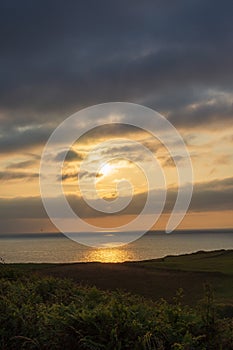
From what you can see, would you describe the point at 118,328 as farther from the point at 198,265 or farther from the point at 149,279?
the point at 198,265

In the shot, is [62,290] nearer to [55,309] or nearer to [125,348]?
[55,309]

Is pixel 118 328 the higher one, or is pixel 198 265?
pixel 118 328

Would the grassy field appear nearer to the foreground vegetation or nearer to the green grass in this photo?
the green grass

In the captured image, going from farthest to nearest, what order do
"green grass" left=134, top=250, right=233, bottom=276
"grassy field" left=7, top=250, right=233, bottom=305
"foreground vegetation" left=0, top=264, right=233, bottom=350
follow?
"green grass" left=134, top=250, right=233, bottom=276 < "grassy field" left=7, top=250, right=233, bottom=305 < "foreground vegetation" left=0, top=264, right=233, bottom=350

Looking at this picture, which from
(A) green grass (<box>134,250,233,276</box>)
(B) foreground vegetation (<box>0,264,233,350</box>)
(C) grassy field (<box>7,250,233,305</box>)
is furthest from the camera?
(A) green grass (<box>134,250,233,276</box>)

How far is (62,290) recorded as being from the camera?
11586 mm

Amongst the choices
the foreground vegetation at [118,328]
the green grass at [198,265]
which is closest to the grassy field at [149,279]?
the green grass at [198,265]

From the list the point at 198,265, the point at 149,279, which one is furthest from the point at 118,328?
the point at 198,265

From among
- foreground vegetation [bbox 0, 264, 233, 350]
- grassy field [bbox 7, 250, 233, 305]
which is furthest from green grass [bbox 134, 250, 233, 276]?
foreground vegetation [bbox 0, 264, 233, 350]

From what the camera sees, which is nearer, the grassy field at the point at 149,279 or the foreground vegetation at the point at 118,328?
the foreground vegetation at the point at 118,328

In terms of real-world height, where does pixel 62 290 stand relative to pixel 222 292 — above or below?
above

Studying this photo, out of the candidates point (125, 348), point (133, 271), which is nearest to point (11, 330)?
point (125, 348)

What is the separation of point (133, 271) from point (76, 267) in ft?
11.1

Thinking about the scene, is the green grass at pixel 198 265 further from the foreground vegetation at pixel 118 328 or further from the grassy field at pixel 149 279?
the foreground vegetation at pixel 118 328
